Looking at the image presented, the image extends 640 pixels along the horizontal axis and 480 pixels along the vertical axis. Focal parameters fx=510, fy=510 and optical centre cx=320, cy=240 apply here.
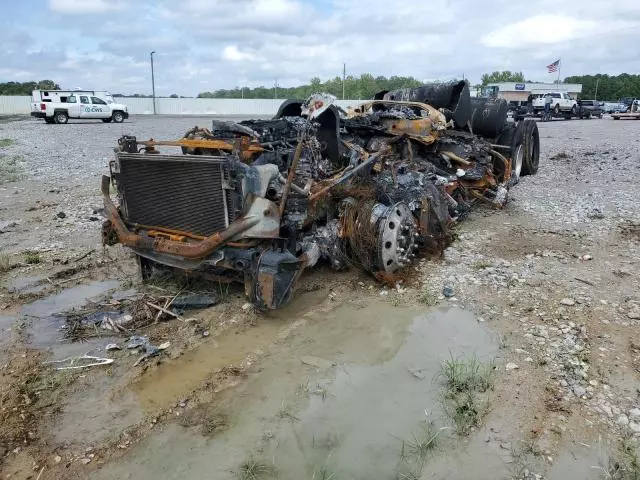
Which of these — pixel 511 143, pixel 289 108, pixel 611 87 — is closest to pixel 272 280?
pixel 289 108

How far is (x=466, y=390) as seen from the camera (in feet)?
10.6

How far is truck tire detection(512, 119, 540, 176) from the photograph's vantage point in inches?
320

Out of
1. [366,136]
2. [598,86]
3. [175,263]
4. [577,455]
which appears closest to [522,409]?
[577,455]

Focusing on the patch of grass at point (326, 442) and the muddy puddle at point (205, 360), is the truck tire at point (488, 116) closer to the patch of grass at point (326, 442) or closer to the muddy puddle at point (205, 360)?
the muddy puddle at point (205, 360)

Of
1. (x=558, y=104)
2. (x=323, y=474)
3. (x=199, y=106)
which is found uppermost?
(x=199, y=106)

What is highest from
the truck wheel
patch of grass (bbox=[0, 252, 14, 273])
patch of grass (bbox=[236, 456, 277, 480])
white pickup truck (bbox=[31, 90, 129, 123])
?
white pickup truck (bbox=[31, 90, 129, 123])

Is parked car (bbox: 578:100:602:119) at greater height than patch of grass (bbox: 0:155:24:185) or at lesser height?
greater

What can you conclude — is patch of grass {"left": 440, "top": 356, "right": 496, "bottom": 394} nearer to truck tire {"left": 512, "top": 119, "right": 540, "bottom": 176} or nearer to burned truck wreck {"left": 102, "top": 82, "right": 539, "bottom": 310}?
burned truck wreck {"left": 102, "top": 82, "right": 539, "bottom": 310}

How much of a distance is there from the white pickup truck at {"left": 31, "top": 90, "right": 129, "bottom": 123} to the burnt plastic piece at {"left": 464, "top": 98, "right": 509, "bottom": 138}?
24.4 meters

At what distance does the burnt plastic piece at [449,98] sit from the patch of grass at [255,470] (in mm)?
6063

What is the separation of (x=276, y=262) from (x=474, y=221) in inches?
158

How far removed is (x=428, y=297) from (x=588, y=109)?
123ft

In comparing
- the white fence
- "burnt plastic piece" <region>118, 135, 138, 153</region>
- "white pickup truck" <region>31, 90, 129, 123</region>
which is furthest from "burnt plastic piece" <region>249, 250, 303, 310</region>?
the white fence

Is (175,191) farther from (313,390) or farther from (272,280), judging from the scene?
(313,390)
